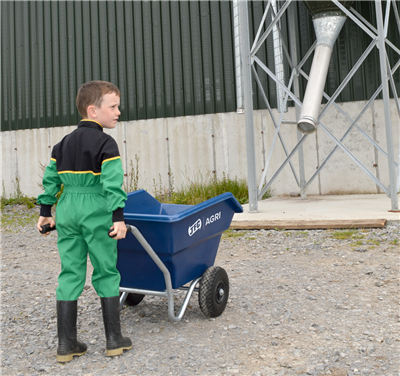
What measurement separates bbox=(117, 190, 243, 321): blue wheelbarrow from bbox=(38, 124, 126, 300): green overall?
7.8 inches

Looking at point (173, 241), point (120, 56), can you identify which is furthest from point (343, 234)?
point (120, 56)

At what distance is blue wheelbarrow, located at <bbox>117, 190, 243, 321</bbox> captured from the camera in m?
2.55

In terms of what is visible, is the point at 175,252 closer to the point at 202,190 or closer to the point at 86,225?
the point at 86,225

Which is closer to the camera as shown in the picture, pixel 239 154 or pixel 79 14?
pixel 239 154

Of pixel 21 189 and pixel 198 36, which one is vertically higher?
pixel 198 36

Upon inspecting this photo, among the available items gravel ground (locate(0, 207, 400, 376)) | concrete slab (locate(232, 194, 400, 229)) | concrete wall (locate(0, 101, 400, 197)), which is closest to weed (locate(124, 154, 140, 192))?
concrete wall (locate(0, 101, 400, 197))

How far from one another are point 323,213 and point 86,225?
14.5 ft

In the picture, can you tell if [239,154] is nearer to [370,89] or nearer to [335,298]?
[370,89]

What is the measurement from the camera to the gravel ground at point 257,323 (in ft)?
7.68

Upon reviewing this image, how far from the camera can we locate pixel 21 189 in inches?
404

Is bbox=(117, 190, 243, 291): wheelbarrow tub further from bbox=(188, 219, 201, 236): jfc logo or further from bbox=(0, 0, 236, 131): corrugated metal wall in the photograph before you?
bbox=(0, 0, 236, 131): corrugated metal wall

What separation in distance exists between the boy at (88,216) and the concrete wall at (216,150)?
6568 mm

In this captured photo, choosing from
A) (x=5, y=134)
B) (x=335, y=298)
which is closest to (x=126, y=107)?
(x=5, y=134)

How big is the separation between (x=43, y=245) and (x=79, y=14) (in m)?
A: 6.35
